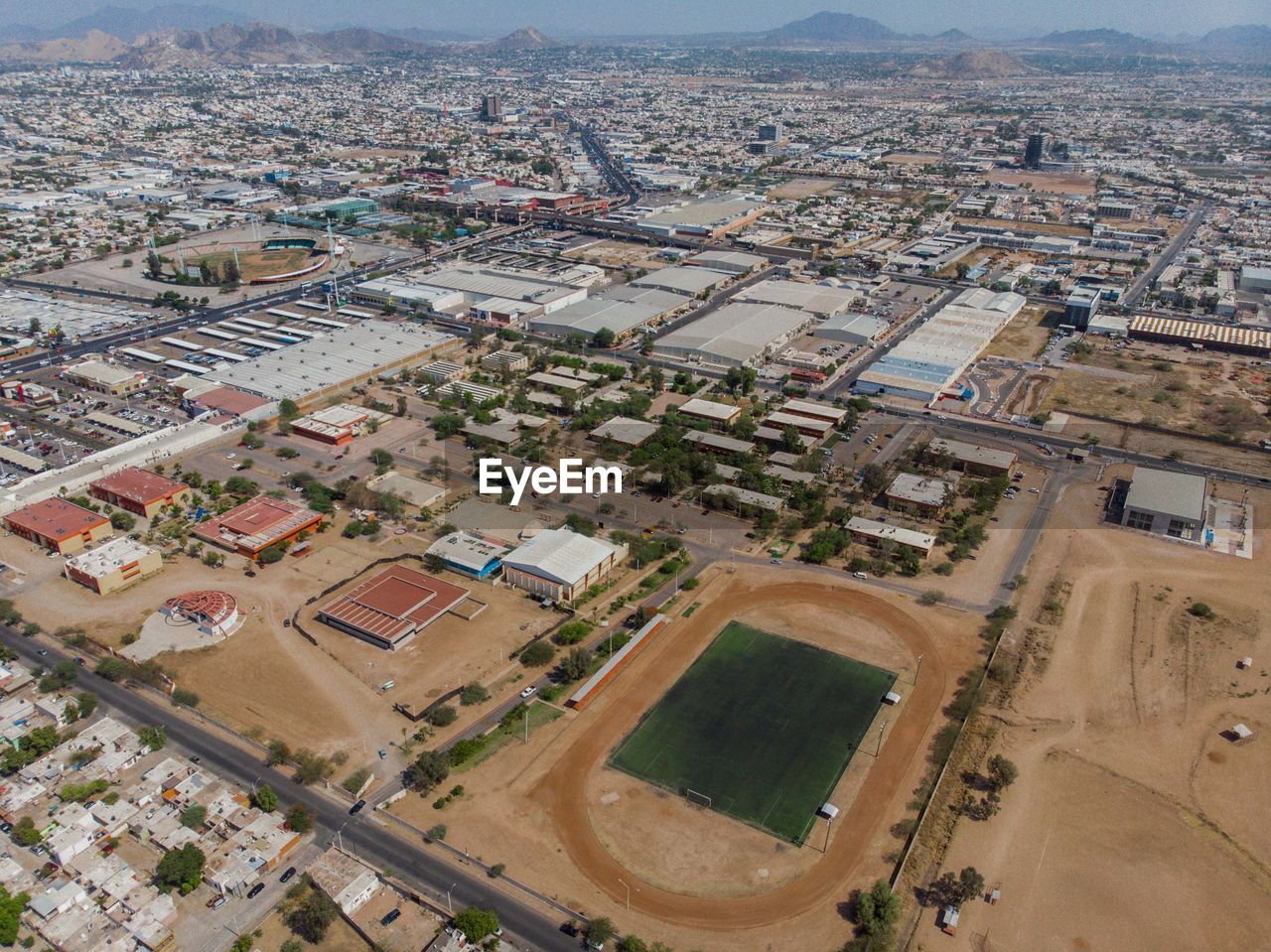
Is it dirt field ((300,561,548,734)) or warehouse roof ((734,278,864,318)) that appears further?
warehouse roof ((734,278,864,318))

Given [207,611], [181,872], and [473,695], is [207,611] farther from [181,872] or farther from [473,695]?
[181,872]

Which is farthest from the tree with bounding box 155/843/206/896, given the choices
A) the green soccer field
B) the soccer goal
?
the soccer goal

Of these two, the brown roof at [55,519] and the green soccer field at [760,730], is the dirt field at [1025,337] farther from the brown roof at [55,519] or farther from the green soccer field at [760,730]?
the brown roof at [55,519]

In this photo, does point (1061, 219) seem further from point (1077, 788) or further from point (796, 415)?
point (1077, 788)

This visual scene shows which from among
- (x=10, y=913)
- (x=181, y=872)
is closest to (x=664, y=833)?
(x=181, y=872)

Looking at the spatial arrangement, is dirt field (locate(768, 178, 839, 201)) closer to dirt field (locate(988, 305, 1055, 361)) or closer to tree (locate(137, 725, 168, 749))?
dirt field (locate(988, 305, 1055, 361))

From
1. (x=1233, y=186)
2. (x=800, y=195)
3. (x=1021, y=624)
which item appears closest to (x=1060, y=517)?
(x=1021, y=624)
